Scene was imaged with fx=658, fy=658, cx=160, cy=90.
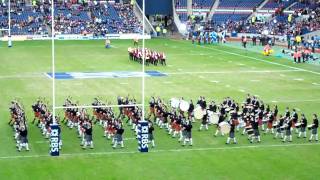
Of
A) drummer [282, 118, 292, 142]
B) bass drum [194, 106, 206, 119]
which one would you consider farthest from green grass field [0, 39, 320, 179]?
bass drum [194, 106, 206, 119]

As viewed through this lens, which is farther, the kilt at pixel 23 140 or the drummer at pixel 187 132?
the drummer at pixel 187 132

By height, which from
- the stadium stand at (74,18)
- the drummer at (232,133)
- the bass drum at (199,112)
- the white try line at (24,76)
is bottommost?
the drummer at (232,133)

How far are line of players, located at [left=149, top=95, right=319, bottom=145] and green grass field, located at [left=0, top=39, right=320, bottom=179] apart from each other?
514 mm

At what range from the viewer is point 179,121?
2769 cm

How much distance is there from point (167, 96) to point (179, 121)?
10.4 meters

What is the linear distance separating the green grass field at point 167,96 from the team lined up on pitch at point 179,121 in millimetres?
477

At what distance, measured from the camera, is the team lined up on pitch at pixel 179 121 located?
26.8 meters

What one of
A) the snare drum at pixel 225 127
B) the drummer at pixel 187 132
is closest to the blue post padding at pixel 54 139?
the drummer at pixel 187 132

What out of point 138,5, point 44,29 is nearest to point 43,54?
point 44,29

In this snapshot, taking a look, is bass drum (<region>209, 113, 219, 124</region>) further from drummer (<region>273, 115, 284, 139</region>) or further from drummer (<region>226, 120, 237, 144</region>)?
drummer (<region>273, 115, 284, 139</region>)

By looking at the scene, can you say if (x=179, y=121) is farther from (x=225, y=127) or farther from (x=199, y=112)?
(x=199, y=112)

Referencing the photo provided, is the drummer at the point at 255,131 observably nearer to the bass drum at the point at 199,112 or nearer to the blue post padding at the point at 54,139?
the bass drum at the point at 199,112

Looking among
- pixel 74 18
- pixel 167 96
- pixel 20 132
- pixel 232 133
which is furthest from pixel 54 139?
pixel 74 18

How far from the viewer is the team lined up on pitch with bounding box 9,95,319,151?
26844mm
